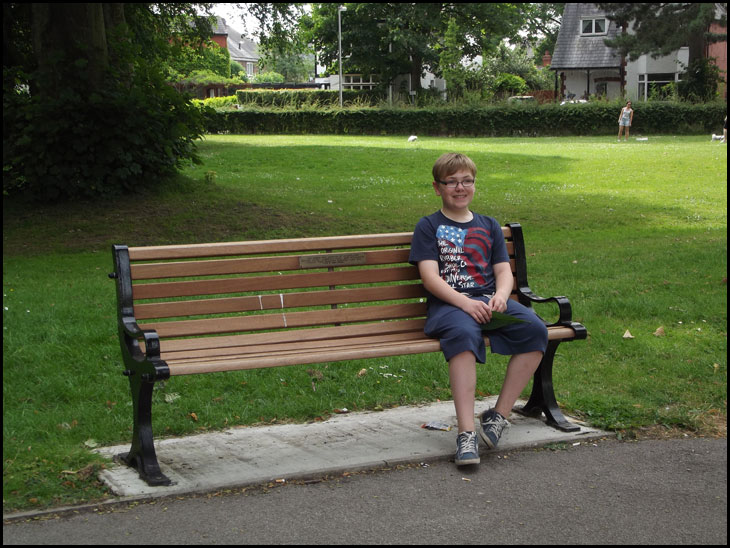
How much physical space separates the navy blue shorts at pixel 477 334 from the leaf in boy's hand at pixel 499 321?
4 centimetres

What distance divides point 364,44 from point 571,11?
14074 millimetres

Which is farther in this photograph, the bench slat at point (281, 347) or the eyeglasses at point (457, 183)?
the eyeglasses at point (457, 183)

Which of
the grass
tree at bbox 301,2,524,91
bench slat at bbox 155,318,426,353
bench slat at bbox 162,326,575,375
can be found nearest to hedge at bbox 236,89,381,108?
tree at bbox 301,2,524,91

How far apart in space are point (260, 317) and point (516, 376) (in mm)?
Result: 1350

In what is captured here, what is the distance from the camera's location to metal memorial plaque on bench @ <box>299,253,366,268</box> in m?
5.01

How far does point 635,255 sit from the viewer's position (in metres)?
10.4

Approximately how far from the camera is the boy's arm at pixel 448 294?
4.67 metres

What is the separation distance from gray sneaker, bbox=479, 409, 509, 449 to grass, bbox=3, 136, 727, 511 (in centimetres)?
70

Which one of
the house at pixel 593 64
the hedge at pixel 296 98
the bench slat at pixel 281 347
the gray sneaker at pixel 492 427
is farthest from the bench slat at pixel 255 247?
the house at pixel 593 64

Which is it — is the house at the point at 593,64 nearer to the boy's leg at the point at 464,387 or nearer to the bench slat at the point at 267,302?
the bench slat at the point at 267,302

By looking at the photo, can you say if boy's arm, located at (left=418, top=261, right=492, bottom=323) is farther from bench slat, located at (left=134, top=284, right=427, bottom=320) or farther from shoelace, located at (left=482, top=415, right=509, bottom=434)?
shoelace, located at (left=482, top=415, right=509, bottom=434)

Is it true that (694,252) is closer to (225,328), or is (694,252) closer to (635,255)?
(635,255)

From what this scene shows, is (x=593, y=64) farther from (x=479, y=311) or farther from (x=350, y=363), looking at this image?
(x=479, y=311)

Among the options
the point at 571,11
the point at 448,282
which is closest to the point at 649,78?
the point at 571,11
